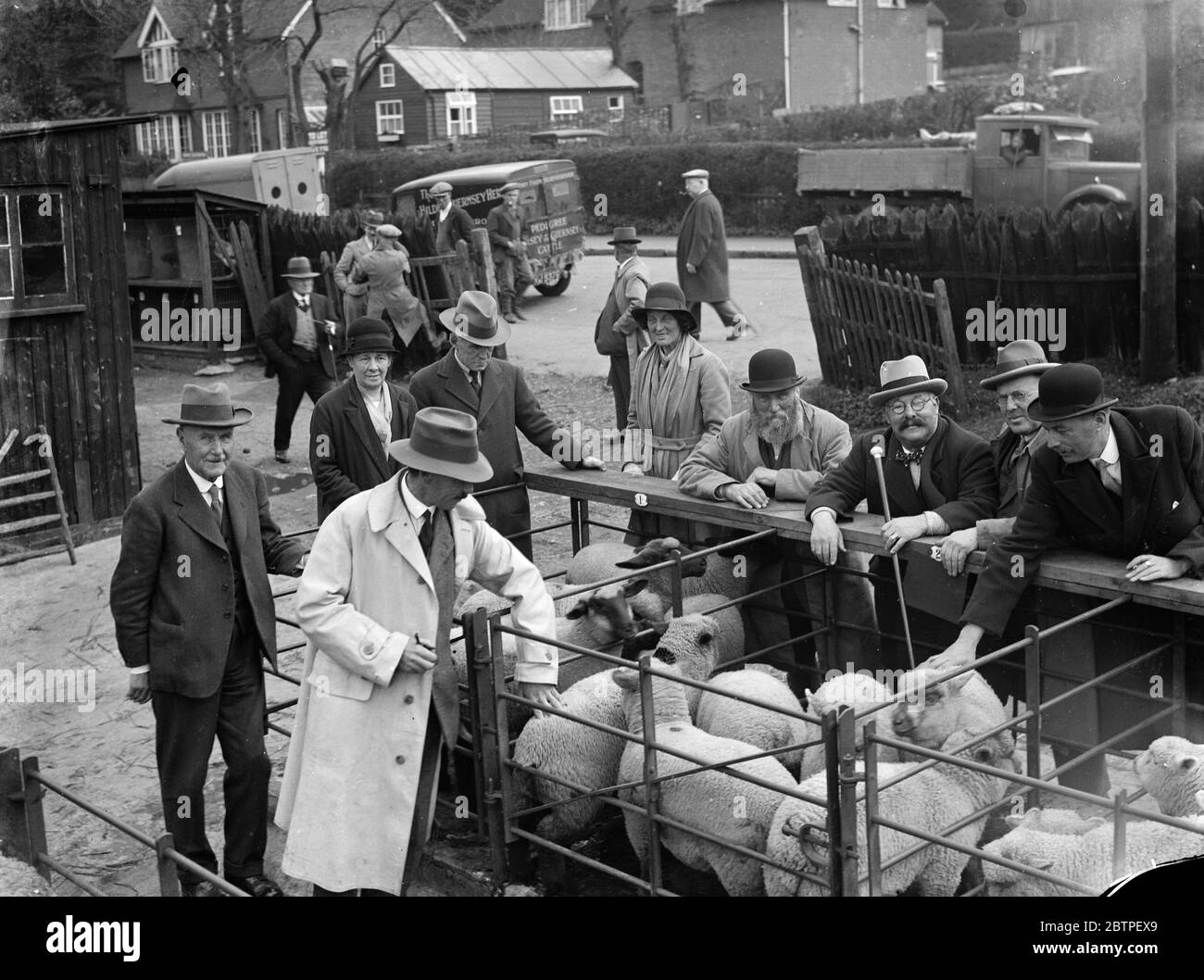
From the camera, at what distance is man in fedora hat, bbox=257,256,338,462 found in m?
13.5

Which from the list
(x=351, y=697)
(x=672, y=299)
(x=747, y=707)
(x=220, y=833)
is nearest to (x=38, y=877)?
(x=351, y=697)

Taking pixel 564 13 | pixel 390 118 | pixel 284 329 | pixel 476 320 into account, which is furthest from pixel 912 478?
pixel 390 118

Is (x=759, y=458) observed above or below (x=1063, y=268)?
below

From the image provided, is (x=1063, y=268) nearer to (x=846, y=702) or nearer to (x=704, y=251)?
(x=704, y=251)

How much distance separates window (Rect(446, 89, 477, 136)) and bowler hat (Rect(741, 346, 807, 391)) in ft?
119

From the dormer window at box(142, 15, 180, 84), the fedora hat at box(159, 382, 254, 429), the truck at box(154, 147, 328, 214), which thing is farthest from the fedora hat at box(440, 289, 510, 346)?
the truck at box(154, 147, 328, 214)

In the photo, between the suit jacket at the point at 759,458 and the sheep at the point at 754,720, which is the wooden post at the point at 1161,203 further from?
the sheep at the point at 754,720

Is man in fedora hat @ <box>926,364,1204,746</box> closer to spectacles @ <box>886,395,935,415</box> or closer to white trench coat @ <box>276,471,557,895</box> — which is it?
spectacles @ <box>886,395,935,415</box>

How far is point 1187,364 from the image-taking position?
1277cm

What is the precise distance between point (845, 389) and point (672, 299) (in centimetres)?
724

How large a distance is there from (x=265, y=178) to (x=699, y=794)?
72.3 ft

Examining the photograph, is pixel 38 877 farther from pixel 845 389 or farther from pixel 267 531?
pixel 845 389

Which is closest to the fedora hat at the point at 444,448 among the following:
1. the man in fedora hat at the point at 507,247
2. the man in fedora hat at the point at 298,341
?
the man in fedora hat at the point at 298,341

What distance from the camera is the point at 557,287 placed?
22.4 m
